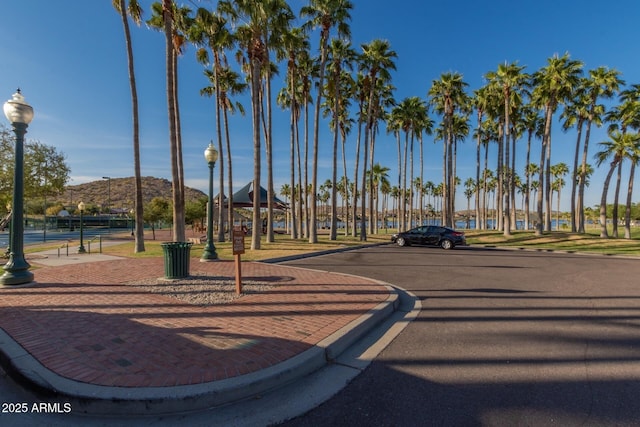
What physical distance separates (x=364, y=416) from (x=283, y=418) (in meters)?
0.72

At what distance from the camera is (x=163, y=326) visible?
4668 millimetres

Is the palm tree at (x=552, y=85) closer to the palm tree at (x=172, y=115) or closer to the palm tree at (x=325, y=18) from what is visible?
the palm tree at (x=325, y=18)

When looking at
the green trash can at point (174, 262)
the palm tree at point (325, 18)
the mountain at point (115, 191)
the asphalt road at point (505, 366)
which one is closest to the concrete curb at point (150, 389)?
the asphalt road at point (505, 366)

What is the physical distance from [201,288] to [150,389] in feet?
14.4

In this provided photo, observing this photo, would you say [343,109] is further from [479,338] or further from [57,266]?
[479,338]

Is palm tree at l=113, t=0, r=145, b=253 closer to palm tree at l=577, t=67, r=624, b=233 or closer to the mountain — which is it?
palm tree at l=577, t=67, r=624, b=233

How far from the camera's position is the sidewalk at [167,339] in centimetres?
292

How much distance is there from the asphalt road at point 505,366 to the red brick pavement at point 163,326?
1.02 m

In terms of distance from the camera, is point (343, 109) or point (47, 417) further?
point (343, 109)

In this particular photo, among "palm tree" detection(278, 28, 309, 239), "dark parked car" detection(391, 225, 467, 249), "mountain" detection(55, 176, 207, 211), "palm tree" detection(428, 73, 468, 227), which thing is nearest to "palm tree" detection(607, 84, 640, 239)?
"palm tree" detection(428, 73, 468, 227)

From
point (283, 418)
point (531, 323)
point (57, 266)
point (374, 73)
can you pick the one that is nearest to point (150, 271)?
point (57, 266)

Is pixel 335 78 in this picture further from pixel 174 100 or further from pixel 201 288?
pixel 201 288

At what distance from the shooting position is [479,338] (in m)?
4.53

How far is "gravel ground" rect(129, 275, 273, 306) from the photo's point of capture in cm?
623
